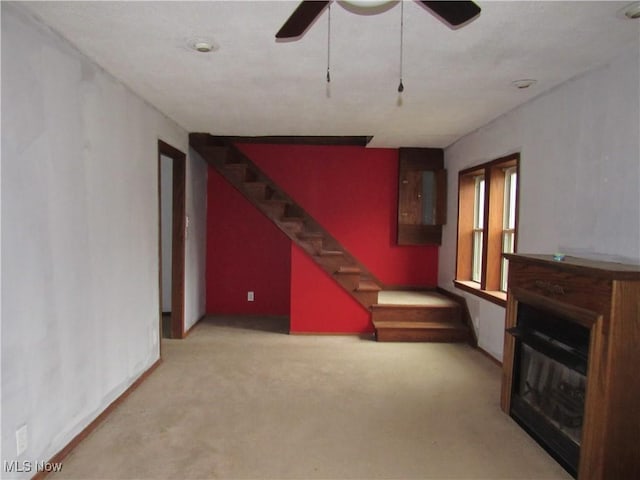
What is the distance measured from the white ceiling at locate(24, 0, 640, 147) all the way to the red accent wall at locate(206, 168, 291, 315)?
181cm

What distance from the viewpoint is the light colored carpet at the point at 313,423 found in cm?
210

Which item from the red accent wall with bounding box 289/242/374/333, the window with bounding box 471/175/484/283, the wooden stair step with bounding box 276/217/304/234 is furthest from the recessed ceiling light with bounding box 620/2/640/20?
the red accent wall with bounding box 289/242/374/333

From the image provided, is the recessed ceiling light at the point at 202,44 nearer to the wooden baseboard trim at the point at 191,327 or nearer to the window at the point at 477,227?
the wooden baseboard trim at the point at 191,327

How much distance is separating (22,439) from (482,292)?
146 inches

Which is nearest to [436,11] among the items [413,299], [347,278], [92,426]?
[92,426]

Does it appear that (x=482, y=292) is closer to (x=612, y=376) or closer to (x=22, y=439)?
(x=612, y=376)

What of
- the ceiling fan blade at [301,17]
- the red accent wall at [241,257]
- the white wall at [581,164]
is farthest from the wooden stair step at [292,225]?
the ceiling fan blade at [301,17]

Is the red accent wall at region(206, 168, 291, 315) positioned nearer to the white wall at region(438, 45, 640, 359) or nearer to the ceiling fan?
the white wall at region(438, 45, 640, 359)

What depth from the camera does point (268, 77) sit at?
269 centimetres

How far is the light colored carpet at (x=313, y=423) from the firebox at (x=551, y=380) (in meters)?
0.11

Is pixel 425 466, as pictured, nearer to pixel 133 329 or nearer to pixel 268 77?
pixel 133 329

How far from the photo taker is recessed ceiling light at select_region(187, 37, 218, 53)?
6.95ft

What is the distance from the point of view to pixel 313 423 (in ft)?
8.39

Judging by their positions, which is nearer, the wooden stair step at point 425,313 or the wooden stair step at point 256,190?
the wooden stair step at point 425,313
